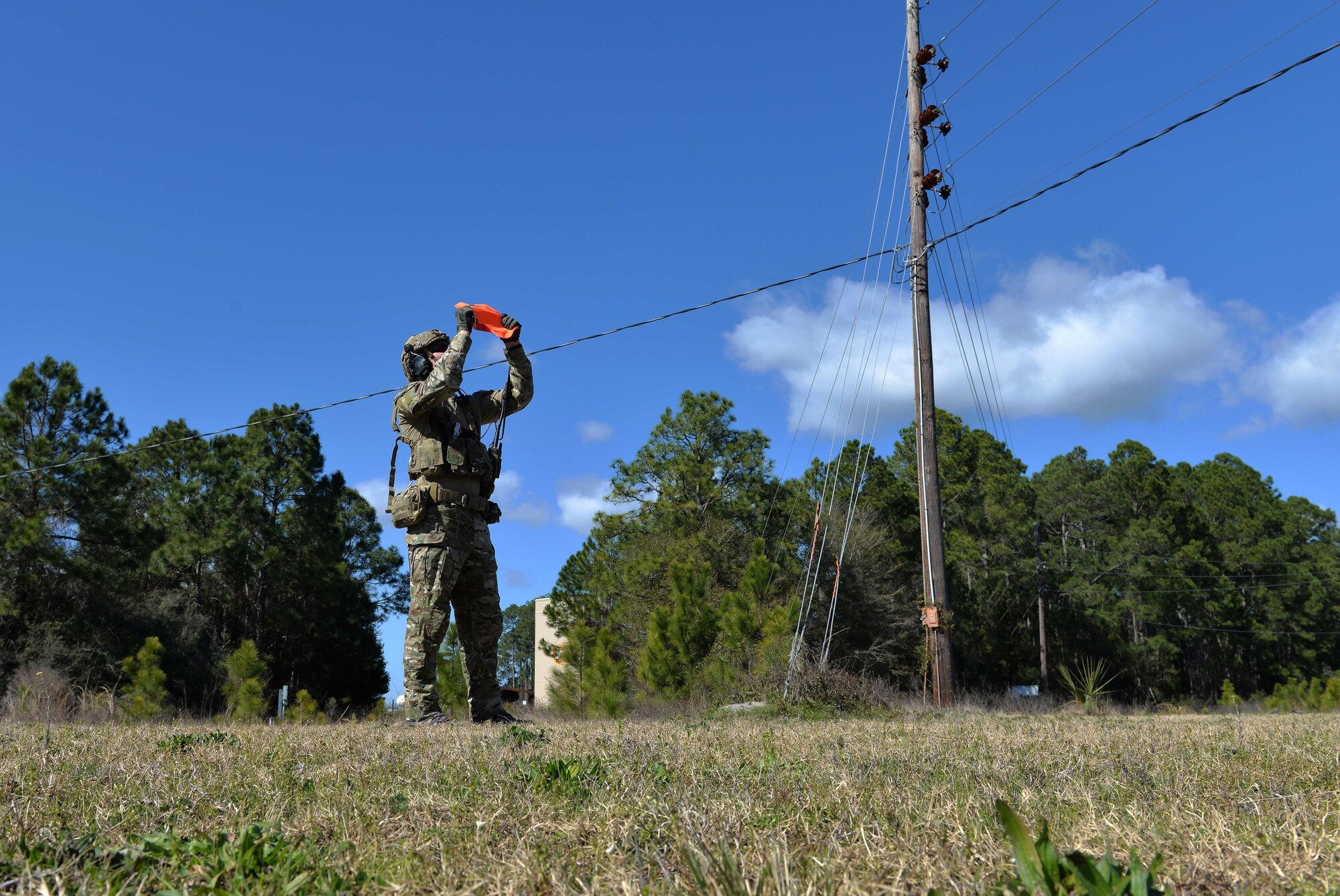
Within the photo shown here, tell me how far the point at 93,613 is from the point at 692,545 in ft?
59.8

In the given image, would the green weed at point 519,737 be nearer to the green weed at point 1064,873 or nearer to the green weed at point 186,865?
the green weed at point 186,865

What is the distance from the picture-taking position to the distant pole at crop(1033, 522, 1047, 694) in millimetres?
39062

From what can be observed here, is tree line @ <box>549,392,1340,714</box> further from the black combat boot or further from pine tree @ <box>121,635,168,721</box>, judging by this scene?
the black combat boot

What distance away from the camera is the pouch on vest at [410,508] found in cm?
695

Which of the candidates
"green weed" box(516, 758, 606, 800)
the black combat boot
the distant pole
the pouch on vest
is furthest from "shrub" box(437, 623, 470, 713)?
the distant pole

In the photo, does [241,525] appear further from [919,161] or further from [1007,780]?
[1007,780]

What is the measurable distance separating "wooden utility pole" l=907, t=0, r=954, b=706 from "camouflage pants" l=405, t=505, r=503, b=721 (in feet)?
21.8

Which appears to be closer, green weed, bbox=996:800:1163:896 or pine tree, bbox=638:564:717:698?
green weed, bbox=996:800:1163:896

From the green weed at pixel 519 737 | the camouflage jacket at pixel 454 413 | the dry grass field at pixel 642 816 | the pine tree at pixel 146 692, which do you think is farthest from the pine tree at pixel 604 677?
the dry grass field at pixel 642 816

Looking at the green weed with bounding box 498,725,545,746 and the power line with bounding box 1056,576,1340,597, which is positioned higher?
the power line with bounding box 1056,576,1340,597

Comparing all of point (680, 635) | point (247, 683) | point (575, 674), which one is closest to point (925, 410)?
point (680, 635)

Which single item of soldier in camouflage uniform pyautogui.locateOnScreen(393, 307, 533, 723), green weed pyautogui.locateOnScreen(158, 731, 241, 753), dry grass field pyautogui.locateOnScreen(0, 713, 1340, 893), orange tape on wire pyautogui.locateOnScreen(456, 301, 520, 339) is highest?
orange tape on wire pyautogui.locateOnScreen(456, 301, 520, 339)

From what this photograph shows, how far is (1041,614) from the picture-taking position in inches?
1553

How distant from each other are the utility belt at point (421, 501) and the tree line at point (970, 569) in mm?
10394
